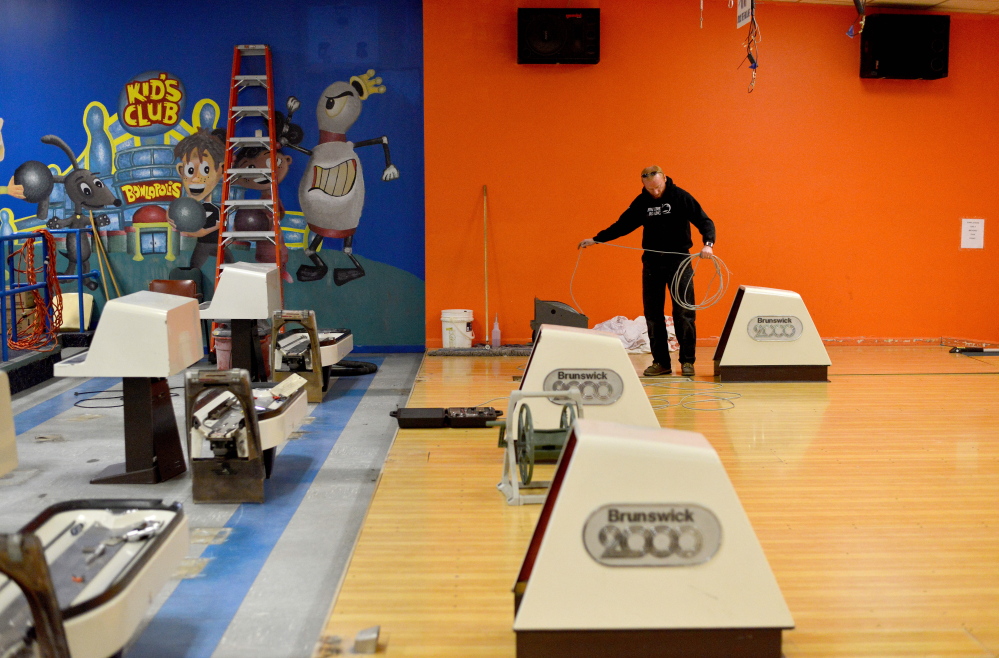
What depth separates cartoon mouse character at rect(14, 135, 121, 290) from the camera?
820 centimetres

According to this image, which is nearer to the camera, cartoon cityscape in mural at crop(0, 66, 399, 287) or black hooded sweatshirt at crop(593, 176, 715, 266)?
black hooded sweatshirt at crop(593, 176, 715, 266)

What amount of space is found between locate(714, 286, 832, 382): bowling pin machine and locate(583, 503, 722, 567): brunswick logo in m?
3.98

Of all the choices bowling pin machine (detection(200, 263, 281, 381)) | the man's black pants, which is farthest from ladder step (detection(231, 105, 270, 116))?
the man's black pants

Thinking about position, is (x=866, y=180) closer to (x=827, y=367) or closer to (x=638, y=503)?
(x=827, y=367)

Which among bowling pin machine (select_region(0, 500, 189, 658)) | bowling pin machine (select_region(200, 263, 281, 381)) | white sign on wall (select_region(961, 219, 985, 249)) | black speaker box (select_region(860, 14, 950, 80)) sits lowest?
bowling pin machine (select_region(0, 500, 189, 658))

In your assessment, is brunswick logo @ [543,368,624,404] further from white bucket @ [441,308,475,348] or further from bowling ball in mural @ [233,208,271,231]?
bowling ball in mural @ [233,208,271,231]

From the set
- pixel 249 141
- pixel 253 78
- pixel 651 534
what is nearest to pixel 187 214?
pixel 249 141

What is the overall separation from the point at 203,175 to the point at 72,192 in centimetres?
126

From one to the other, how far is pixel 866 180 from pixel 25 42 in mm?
7771

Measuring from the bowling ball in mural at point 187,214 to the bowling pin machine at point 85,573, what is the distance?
5.95m

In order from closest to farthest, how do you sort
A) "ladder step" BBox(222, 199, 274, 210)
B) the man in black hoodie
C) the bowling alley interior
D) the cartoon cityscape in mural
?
1. the bowling alley interior
2. the man in black hoodie
3. "ladder step" BBox(222, 199, 274, 210)
4. the cartoon cityscape in mural

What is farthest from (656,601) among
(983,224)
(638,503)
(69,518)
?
(983,224)

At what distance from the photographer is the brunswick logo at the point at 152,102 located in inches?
315

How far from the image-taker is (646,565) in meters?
2.35
